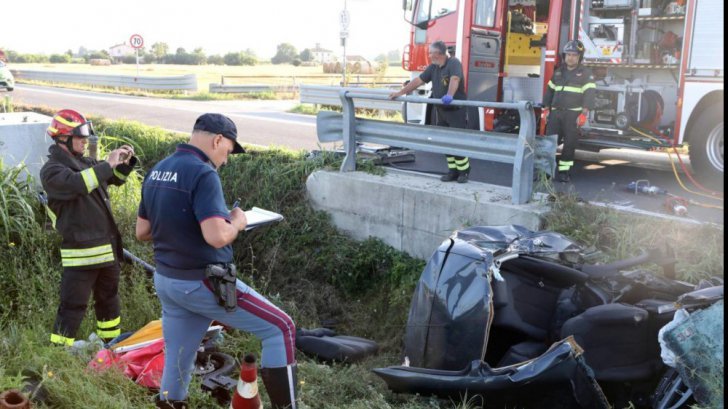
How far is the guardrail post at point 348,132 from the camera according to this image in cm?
747

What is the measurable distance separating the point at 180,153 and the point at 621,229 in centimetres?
360

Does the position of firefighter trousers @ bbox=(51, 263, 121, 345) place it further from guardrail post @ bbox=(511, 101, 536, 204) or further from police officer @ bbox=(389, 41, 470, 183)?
police officer @ bbox=(389, 41, 470, 183)

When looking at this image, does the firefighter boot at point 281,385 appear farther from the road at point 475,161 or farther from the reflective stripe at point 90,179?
the road at point 475,161

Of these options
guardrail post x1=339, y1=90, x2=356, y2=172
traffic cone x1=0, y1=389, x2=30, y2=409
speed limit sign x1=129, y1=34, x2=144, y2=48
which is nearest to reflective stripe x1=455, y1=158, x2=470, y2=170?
guardrail post x1=339, y1=90, x2=356, y2=172

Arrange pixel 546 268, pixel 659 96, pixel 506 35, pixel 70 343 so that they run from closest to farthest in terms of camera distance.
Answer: pixel 546 268
pixel 70 343
pixel 659 96
pixel 506 35

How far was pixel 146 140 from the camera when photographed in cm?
1026

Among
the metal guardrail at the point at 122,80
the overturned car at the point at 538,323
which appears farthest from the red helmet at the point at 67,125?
the metal guardrail at the point at 122,80

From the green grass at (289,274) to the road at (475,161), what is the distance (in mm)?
602

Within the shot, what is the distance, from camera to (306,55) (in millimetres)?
85188

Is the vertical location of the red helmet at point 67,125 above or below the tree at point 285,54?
below

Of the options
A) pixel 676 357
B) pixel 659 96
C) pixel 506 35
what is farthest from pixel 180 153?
pixel 506 35

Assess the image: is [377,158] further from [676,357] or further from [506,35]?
[676,357]

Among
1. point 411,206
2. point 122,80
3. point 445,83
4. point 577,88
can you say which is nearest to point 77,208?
point 411,206

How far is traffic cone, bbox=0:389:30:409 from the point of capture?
3.40 meters
